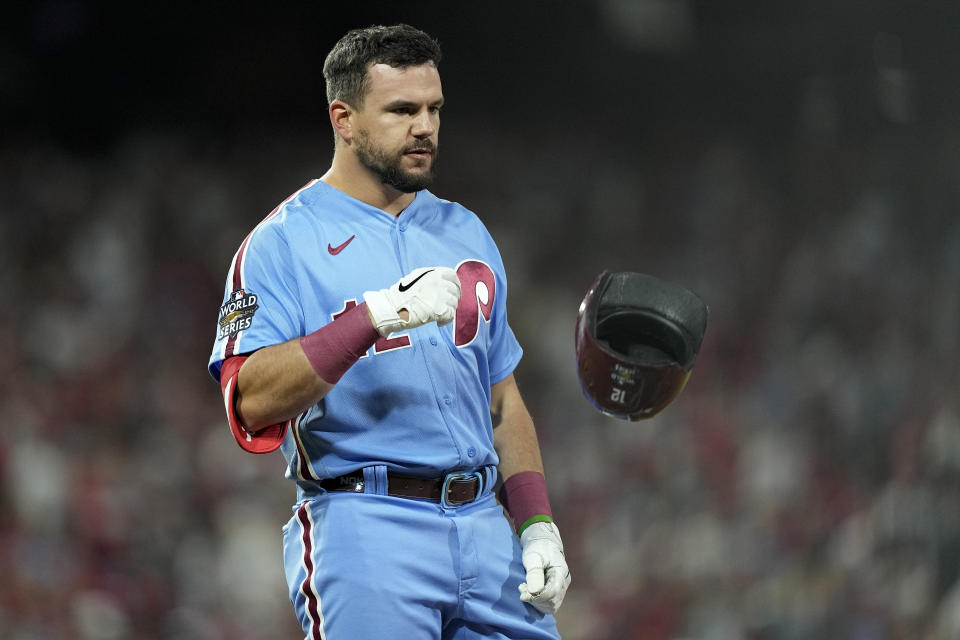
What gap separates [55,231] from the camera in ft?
16.8

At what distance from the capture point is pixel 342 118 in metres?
1.95

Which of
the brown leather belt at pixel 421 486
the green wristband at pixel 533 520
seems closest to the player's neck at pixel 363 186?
the brown leather belt at pixel 421 486

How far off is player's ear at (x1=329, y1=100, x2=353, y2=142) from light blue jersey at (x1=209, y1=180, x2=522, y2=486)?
10 centimetres

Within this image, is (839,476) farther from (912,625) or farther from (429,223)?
(429,223)

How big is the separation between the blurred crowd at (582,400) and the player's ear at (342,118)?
294 cm

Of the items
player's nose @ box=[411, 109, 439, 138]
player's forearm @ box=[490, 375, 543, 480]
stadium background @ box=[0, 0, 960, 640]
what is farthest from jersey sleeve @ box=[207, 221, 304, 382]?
stadium background @ box=[0, 0, 960, 640]

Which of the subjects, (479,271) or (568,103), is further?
(568,103)

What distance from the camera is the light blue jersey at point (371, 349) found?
5.72 ft

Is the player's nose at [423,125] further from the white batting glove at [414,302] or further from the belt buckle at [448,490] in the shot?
the belt buckle at [448,490]

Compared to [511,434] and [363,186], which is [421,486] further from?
[363,186]

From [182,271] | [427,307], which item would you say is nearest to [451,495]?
[427,307]

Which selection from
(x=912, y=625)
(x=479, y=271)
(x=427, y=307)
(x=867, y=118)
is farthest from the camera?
(x=867, y=118)

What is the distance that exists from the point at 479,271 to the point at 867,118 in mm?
3427

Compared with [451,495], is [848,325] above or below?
above
